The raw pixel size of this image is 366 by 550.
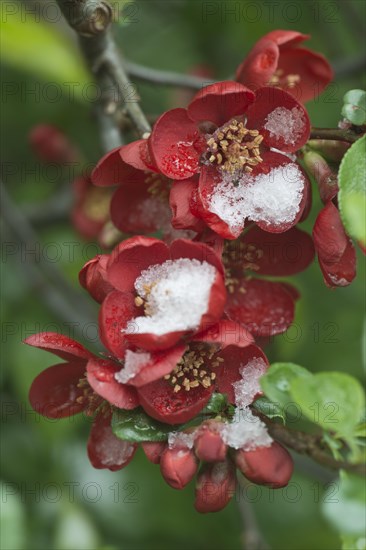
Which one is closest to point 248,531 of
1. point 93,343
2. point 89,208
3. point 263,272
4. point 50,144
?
point 93,343

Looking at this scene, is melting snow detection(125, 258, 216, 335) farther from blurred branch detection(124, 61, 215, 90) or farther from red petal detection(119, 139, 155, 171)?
blurred branch detection(124, 61, 215, 90)

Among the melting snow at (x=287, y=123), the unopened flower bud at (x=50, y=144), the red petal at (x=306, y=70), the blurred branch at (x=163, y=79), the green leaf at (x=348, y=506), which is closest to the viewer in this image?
the green leaf at (x=348, y=506)

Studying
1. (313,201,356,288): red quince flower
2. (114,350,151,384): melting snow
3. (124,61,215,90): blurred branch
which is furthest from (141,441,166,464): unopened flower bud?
(124,61,215,90): blurred branch

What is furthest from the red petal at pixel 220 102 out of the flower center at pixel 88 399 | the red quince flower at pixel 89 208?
the red quince flower at pixel 89 208

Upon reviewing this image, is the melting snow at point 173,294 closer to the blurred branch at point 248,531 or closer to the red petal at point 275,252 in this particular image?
the red petal at point 275,252

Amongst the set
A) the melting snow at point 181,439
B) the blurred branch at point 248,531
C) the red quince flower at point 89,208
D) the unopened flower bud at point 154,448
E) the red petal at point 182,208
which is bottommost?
the blurred branch at point 248,531
